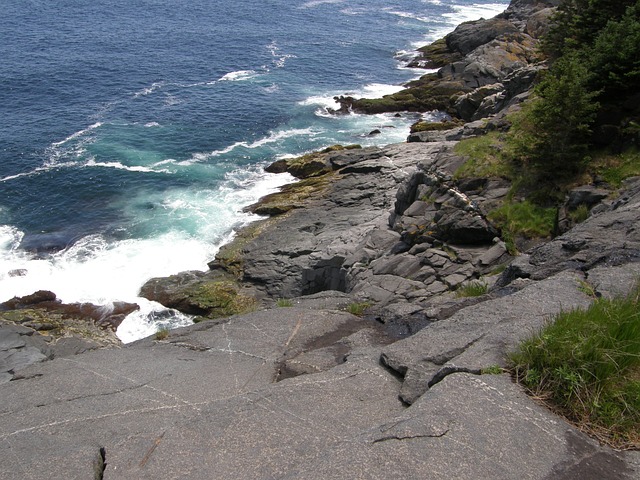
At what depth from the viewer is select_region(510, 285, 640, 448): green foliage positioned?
6.47 m

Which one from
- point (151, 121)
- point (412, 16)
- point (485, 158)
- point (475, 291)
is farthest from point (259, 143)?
point (412, 16)

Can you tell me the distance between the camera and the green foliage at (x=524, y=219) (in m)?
19.2

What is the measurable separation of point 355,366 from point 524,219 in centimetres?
1229

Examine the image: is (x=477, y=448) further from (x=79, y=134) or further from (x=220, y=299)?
(x=79, y=134)

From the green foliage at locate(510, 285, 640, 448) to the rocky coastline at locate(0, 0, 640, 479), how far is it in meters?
0.26

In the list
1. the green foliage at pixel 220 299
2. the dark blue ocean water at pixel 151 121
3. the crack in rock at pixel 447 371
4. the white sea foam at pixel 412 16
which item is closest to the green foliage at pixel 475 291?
the crack in rock at pixel 447 371

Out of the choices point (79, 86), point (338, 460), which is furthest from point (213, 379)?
point (79, 86)

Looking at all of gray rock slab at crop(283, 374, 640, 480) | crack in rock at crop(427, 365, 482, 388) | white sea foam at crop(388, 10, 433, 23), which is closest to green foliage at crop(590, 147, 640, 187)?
crack in rock at crop(427, 365, 482, 388)

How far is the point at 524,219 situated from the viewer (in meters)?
19.8

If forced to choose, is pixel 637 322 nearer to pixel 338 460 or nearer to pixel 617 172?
pixel 338 460

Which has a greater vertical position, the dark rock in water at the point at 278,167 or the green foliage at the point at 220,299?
the dark rock in water at the point at 278,167

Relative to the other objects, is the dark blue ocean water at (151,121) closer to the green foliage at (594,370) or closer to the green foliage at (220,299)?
the green foliage at (220,299)

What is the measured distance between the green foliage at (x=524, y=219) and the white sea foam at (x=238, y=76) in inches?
1929

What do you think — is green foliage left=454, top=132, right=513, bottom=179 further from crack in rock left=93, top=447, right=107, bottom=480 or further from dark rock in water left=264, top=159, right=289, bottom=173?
dark rock in water left=264, top=159, right=289, bottom=173
